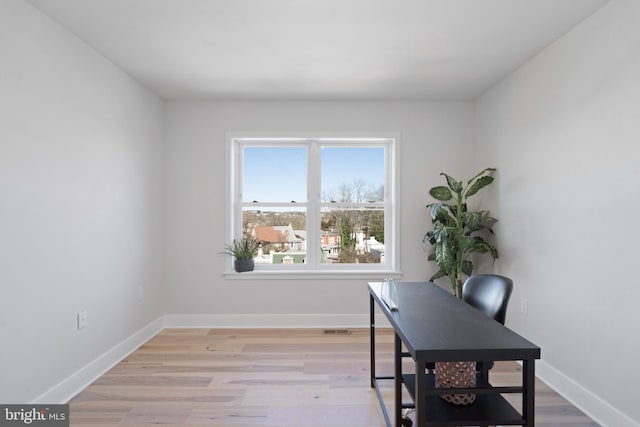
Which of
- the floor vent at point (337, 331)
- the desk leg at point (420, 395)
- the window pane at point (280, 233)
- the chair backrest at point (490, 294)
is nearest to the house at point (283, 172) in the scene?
the floor vent at point (337, 331)

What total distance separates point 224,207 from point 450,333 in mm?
2993

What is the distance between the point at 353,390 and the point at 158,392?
1404mm

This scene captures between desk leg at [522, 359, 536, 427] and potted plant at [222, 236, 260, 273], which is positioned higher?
potted plant at [222, 236, 260, 273]

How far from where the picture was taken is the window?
13.5ft

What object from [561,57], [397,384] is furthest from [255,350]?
[561,57]

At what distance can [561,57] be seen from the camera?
254 centimetres

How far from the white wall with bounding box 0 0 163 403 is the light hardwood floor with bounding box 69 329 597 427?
371 mm

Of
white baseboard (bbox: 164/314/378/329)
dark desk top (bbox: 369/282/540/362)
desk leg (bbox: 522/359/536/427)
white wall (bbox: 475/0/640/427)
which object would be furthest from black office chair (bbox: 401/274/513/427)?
white baseboard (bbox: 164/314/378/329)

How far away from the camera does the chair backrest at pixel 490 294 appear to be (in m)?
1.94

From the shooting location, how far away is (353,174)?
4.14 metres

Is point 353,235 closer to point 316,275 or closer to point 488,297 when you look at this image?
point 316,275

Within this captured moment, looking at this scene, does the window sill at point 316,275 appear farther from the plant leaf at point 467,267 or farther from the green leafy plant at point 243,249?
the plant leaf at point 467,267

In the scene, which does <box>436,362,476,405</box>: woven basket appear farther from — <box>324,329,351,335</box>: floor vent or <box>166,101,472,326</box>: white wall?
<box>166,101,472,326</box>: white wall

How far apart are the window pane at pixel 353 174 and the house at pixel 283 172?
1.05 ft
